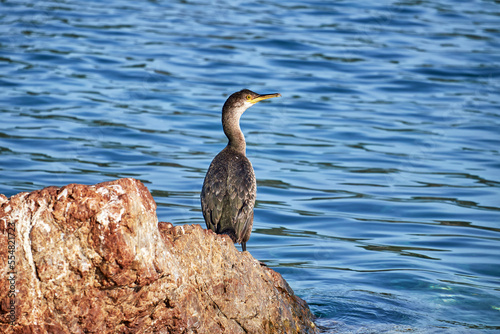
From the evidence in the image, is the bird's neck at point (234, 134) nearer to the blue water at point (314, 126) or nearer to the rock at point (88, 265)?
the blue water at point (314, 126)

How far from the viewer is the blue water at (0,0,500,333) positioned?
7363 millimetres

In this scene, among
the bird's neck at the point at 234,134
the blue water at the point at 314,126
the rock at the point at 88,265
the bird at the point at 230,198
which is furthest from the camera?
the blue water at the point at 314,126

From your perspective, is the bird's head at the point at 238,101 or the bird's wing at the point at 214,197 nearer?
the bird's wing at the point at 214,197

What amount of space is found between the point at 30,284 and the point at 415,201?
Result: 6949 mm

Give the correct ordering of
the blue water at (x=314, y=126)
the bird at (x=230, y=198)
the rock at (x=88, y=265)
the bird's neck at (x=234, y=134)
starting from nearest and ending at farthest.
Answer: the rock at (x=88, y=265), the bird at (x=230, y=198), the bird's neck at (x=234, y=134), the blue water at (x=314, y=126)

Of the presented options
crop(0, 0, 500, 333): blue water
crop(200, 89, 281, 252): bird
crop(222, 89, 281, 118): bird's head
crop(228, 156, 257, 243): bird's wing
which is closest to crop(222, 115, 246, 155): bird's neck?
crop(222, 89, 281, 118): bird's head

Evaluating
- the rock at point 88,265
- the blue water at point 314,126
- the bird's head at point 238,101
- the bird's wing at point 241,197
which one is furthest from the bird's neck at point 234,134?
the rock at point 88,265

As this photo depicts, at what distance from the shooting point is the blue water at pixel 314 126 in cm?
736

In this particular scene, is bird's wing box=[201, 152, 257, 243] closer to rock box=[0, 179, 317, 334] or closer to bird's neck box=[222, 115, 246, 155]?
bird's neck box=[222, 115, 246, 155]

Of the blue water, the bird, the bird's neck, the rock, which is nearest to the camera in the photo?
the rock

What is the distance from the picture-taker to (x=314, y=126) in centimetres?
1288

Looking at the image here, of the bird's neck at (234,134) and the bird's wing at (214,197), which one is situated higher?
the bird's neck at (234,134)

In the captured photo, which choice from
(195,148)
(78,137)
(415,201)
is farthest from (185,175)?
(415,201)

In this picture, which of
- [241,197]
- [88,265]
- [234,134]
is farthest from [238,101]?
[88,265]
